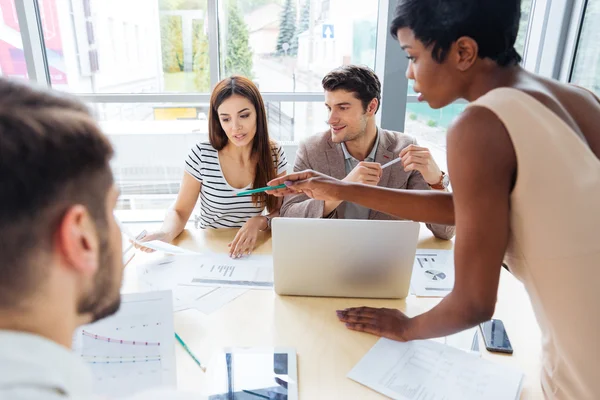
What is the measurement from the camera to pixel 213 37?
2752mm

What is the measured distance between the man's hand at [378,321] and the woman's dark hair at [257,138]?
86 cm

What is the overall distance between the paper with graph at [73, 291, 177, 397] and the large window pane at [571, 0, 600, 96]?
102 inches

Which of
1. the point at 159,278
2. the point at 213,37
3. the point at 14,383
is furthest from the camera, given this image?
the point at 213,37

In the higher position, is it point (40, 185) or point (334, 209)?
point (40, 185)

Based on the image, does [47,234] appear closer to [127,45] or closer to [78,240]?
[78,240]

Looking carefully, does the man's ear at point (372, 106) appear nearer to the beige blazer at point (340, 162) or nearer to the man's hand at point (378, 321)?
the beige blazer at point (340, 162)

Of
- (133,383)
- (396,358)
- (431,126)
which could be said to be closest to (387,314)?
(396,358)

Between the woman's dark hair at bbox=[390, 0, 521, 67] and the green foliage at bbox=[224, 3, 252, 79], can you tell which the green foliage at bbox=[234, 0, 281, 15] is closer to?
the green foliage at bbox=[224, 3, 252, 79]

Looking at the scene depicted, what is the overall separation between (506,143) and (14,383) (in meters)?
0.68

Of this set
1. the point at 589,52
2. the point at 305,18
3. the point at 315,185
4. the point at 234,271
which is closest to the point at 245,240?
the point at 234,271

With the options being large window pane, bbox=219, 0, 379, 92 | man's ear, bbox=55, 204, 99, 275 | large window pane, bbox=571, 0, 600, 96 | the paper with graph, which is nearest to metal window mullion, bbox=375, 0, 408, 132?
large window pane, bbox=219, 0, 379, 92

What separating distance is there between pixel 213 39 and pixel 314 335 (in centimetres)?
232

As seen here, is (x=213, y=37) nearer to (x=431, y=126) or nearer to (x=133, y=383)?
(x=431, y=126)

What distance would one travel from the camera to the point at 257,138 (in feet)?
6.00
